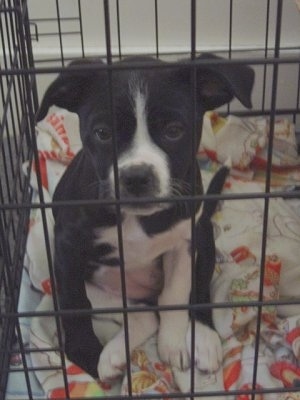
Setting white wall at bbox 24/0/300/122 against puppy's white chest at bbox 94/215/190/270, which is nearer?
puppy's white chest at bbox 94/215/190/270

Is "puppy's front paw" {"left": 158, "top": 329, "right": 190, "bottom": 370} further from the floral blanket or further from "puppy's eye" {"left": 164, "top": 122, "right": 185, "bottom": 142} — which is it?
"puppy's eye" {"left": 164, "top": 122, "right": 185, "bottom": 142}

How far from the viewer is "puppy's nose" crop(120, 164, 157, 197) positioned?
1.19 meters

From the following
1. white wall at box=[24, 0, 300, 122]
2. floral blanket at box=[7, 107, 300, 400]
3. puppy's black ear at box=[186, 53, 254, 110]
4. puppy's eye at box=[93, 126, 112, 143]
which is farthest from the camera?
white wall at box=[24, 0, 300, 122]

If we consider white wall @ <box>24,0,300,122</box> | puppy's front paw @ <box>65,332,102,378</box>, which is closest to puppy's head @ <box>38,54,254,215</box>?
puppy's front paw @ <box>65,332,102,378</box>

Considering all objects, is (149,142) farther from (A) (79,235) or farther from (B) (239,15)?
(B) (239,15)

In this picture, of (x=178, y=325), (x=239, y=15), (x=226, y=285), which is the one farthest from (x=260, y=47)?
(x=178, y=325)

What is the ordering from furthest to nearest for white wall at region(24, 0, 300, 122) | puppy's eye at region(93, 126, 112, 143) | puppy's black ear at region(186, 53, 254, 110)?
white wall at region(24, 0, 300, 122)
puppy's eye at region(93, 126, 112, 143)
puppy's black ear at region(186, 53, 254, 110)

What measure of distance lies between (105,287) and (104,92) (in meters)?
0.51

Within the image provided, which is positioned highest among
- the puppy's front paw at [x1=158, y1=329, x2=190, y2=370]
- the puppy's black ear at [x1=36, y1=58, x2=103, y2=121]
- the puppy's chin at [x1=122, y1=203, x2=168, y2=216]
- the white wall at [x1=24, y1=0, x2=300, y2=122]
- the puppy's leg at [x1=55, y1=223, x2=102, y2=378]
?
the puppy's black ear at [x1=36, y1=58, x2=103, y2=121]

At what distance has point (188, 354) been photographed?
1459 millimetres

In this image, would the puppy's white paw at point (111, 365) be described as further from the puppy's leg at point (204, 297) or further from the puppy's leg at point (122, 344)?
the puppy's leg at point (204, 297)

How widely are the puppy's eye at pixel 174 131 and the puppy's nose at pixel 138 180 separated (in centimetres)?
8

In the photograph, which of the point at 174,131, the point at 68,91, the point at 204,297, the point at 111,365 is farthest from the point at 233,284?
the point at 68,91

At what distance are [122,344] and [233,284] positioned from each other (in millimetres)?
282
